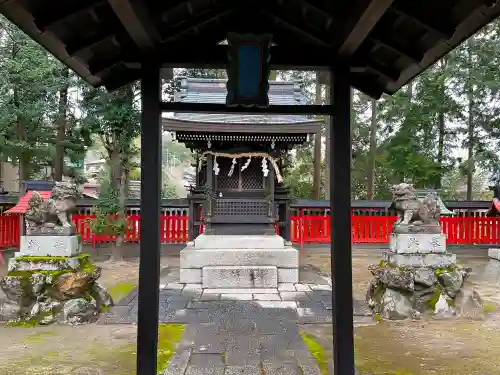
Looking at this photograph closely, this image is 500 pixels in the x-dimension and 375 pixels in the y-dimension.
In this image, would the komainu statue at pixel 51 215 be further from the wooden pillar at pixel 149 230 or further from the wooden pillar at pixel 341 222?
the wooden pillar at pixel 341 222

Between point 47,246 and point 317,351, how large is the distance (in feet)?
14.8

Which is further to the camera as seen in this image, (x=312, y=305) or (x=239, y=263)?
(x=239, y=263)

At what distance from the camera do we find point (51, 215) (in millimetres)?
6688

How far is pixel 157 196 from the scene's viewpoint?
3.04 meters

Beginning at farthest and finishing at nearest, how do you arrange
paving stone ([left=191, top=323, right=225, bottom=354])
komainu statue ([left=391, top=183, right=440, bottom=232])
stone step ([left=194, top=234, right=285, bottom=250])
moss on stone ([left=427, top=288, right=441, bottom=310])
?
stone step ([left=194, top=234, right=285, bottom=250])
komainu statue ([left=391, top=183, right=440, bottom=232])
moss on stone ([left=427, top=288, right=441, bottom=310])
paving stone ([left=191, top=323, right=225, bottom=354])

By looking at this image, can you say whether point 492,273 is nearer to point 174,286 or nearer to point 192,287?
point 192,287

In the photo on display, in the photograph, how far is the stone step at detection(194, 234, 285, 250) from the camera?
9070 millimetres

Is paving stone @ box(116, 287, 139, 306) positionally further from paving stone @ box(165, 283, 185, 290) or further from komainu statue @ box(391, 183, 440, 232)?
komainu statue @ box(391, 183, 440, 232)

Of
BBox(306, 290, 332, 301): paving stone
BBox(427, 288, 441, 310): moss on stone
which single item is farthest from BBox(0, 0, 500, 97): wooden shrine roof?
BBox(306, 290, 332, 301): paving stone

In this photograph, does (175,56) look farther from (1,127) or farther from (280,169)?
(1,127)

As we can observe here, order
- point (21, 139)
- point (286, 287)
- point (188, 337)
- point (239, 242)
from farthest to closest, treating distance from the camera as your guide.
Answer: point (21, 139) → point (239, 242) → point (286, 287) → point (188, 337)

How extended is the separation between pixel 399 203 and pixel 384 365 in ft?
10.9

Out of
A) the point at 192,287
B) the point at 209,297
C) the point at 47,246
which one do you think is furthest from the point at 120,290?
the point at 47,246

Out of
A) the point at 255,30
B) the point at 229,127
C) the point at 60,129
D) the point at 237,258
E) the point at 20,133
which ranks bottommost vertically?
the point at 237,258
